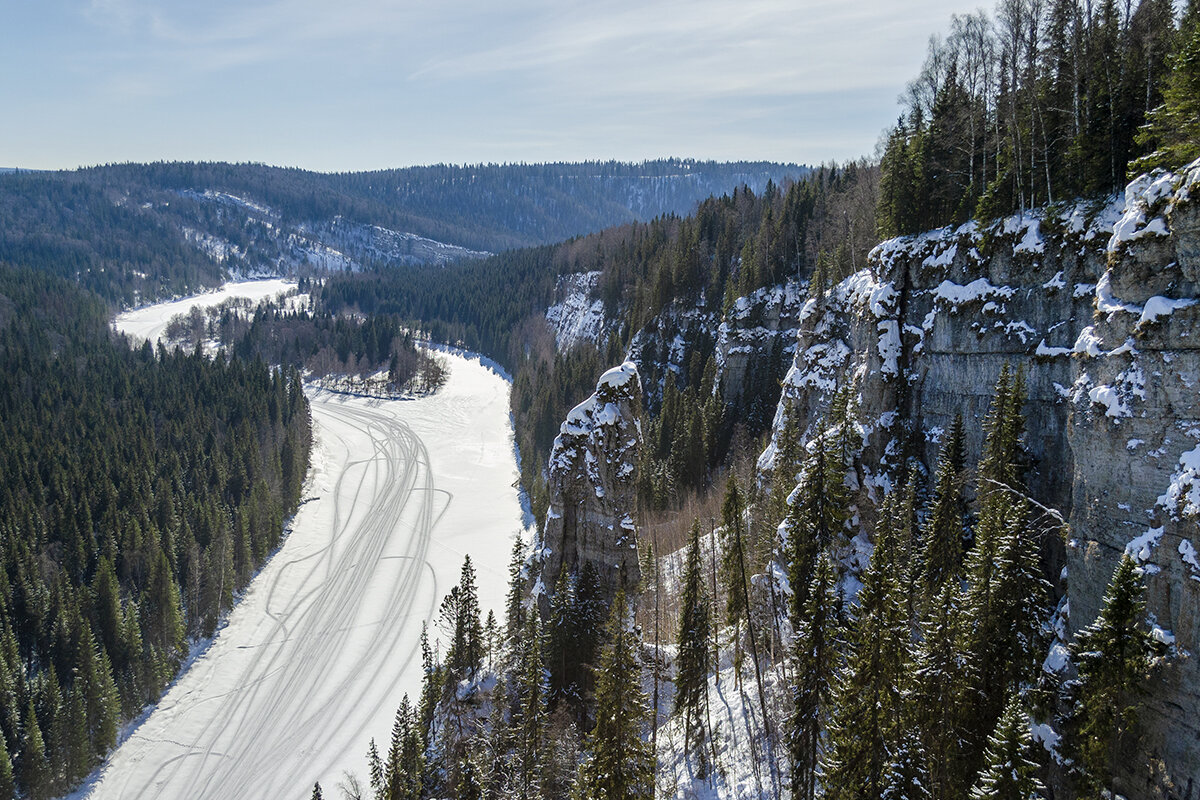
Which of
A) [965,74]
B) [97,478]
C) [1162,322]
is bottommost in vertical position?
[97,478]

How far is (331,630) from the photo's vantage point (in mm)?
64500

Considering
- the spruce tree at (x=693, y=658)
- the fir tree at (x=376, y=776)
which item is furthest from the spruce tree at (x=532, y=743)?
the fir tree at (x=376, y=776)

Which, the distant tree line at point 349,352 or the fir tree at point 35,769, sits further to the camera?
the distant tree line at point 349,352

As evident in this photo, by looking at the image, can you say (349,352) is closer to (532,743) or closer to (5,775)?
(5,775)

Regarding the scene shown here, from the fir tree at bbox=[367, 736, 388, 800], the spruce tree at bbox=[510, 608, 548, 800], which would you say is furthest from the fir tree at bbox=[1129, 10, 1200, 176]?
the fir tree at bbox=[367, 736, 388, 800]

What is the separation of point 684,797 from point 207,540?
2561 inches

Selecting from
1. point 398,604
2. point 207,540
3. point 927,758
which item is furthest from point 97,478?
point 927,758

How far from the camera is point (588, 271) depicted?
173375 millimetres

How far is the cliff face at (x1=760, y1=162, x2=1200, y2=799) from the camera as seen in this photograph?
1898cm

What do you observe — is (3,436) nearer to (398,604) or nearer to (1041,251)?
(398,604)

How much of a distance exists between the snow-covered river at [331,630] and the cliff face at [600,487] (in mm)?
24606

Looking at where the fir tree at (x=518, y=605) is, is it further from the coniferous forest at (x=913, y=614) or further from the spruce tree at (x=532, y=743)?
the spruce tree at (x=532, y=743)

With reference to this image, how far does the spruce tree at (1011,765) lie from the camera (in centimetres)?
1870

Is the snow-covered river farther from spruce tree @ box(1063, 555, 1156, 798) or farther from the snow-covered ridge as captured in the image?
spruce tree @ box(1063, 555, 1156, 798)
